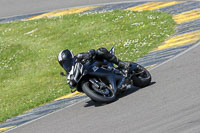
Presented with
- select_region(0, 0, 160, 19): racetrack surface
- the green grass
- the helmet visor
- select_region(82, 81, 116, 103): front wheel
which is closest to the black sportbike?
select_region(82, 81, 116, 103): front wheel

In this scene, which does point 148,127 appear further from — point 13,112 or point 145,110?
Answer: point 13,112

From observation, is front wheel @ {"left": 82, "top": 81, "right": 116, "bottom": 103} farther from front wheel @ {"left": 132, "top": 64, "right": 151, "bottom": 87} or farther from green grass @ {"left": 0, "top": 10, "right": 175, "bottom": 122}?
green grass @ {"left": 0, "top": 10, "right": 175, "bottom": 122}

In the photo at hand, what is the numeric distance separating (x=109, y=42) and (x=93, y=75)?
262 inches

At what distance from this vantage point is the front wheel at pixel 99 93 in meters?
8.95

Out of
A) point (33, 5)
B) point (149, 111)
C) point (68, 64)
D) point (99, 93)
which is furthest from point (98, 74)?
point (33, 5)

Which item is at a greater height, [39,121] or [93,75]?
[93,75]

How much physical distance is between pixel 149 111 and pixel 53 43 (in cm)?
1005

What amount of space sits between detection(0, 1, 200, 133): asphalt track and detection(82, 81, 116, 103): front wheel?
137 mm

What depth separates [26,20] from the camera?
21.1 metres

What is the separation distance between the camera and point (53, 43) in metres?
17.6

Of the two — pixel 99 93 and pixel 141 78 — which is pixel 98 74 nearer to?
pixel 99 93

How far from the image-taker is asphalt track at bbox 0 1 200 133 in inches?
283

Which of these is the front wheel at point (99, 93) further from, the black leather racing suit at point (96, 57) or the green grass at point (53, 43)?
the green grass at point (53, 43)

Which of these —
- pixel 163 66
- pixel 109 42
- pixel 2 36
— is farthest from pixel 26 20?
pixel 163 66
